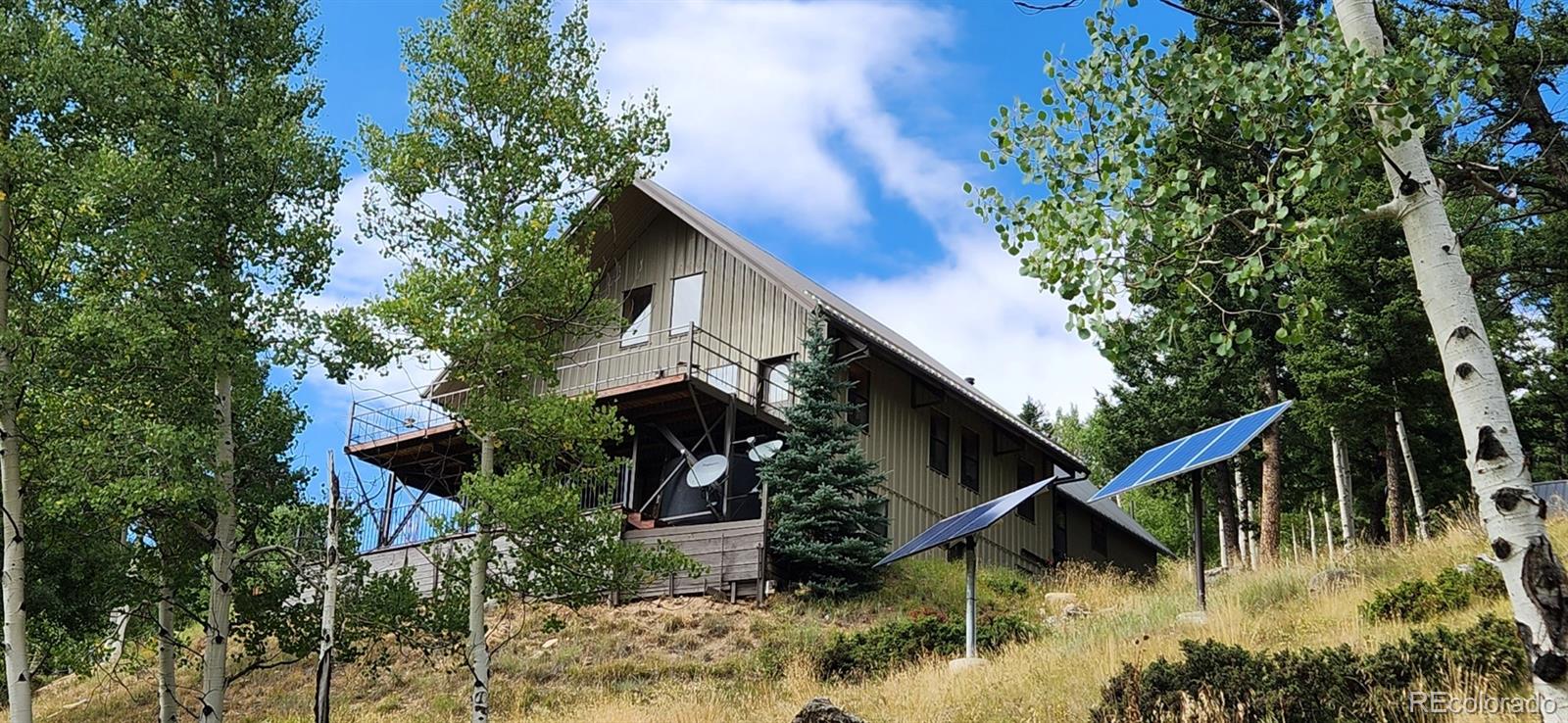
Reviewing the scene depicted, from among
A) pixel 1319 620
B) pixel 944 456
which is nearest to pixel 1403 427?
pixel 944 456

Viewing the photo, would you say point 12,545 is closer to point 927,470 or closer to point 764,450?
point 764,450

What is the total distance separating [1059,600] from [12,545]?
14979 mm

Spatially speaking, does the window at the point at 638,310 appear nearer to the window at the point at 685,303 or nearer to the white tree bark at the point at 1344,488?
the window at the point at 685,303

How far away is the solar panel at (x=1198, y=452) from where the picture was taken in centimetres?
1399

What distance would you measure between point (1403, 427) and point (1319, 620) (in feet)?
45.1

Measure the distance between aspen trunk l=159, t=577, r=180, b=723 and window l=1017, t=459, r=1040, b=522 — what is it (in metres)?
19.7

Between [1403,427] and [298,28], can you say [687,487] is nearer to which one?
[298,28]

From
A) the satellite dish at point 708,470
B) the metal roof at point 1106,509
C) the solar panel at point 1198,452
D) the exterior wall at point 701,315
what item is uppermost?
the exterior wall at point 701,315

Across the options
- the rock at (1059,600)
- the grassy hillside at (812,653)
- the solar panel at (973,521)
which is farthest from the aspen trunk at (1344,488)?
the solar panel at (973,521)

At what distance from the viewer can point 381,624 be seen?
1412cm

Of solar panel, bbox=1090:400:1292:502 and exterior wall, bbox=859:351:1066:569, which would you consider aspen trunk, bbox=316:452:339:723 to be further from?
exterior wall, bbox=859:351:1066:569

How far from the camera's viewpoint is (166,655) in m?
15.1

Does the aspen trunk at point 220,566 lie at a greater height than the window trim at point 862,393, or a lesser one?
lesser

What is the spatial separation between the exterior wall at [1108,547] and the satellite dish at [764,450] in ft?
38.6
